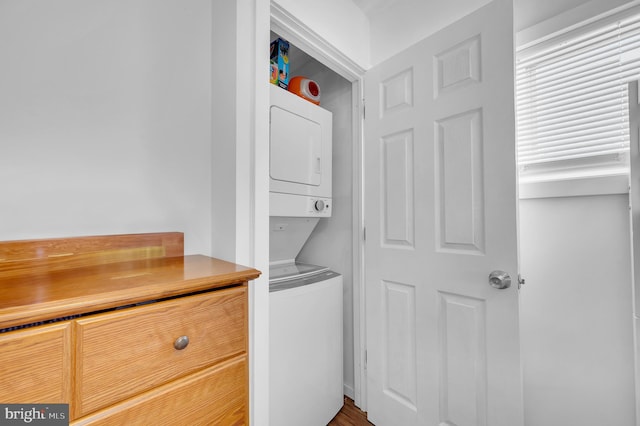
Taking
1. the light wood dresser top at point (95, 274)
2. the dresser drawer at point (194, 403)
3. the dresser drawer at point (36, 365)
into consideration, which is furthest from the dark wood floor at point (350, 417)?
the dresser drawer at point (36, 365)

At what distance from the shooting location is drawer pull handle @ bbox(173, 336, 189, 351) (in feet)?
2.20

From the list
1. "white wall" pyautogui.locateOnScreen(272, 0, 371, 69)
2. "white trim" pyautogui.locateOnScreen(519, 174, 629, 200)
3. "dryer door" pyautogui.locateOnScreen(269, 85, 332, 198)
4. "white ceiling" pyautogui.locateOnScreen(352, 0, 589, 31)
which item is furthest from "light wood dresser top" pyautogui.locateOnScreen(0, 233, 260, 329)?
"white ceiling" pyautogui.locateOnScreen(352, 0, 589, 31)

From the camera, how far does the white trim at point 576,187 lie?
111 cm

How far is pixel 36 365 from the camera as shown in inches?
19.8

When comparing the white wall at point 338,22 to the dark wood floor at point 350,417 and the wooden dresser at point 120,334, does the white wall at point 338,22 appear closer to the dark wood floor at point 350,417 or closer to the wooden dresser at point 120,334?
the wooden dresser at point 120,334

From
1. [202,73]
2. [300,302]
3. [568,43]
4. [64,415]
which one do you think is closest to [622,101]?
[568,43]

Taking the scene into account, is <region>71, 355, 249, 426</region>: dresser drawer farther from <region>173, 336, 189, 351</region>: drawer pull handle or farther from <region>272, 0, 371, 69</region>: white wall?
<region>272, 0, 371, 69</region>: white wall

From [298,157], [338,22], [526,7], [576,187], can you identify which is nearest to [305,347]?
[298,157]

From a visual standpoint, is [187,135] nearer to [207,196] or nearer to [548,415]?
[207,196]

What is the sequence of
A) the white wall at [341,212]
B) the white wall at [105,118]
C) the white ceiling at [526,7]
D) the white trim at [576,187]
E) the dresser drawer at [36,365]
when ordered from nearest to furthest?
1. the dresser drawer at [36,365]
2. the white wall at [105,118]
3. the white trim at [576,187]
4. the white ceiling at [526,7]
5. the white wall at [341,212]

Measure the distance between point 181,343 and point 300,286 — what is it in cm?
83

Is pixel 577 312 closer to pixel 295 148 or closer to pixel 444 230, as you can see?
pixel 444 230

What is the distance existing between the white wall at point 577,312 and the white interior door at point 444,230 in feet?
1.02

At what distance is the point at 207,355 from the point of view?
0.73 m
